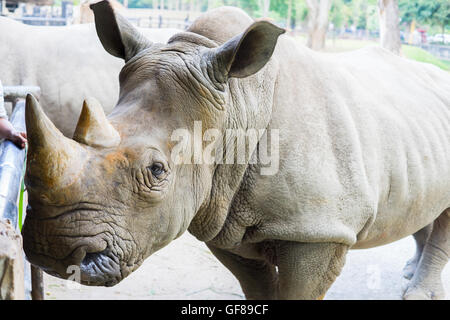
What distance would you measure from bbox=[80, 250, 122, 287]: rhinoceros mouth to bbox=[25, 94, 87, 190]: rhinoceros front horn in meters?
0.30

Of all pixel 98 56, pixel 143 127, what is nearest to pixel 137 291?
pixel 98 56

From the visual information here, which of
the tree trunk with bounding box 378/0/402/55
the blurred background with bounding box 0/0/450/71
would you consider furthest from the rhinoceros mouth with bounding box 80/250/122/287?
the tree trunk with bounding box 378/0/402/55

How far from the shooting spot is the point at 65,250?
79.4 inches

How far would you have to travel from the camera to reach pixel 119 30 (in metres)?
2.58

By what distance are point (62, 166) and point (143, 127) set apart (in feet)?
1.24

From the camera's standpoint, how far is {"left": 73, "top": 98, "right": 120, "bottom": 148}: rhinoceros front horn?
2.07 metres

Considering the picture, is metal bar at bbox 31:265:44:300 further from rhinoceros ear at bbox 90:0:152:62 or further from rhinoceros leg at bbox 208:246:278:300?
rhinoceros ear at bbox 90:0:152:62

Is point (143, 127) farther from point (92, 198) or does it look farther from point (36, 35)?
point (36, 35)

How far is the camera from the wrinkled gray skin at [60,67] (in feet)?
17.1

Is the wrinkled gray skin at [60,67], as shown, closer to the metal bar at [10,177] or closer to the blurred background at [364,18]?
the blurred background at [364,18]

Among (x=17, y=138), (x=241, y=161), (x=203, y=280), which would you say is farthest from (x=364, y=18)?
(x=17, y=138)

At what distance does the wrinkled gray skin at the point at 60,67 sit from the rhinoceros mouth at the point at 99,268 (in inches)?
130

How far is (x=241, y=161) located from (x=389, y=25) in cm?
1285

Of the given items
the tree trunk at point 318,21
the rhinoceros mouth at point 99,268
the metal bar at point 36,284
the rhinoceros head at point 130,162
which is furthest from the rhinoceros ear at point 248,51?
the tree trunk at point 318,21
